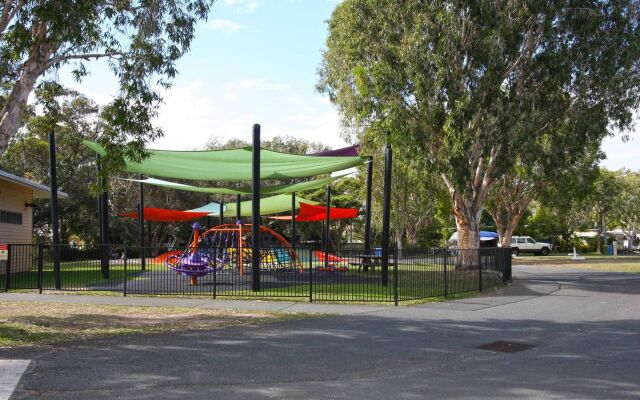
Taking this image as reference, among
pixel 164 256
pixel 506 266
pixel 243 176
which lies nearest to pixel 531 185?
pixel 506 266

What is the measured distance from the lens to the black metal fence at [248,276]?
14.8m

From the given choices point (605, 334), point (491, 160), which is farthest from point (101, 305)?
point (491, 160)

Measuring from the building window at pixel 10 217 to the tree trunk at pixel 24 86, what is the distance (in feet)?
48.8

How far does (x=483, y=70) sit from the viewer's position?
19938 millimetres

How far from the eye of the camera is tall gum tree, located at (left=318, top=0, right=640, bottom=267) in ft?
63.3

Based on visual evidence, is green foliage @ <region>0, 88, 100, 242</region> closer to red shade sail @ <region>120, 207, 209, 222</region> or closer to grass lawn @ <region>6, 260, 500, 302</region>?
red shade sail @ <region>120, 207, 209, 222</region>

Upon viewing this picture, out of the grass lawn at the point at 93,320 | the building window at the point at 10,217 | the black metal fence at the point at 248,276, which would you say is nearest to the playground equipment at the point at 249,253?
the black metal fence at the point at 248,276

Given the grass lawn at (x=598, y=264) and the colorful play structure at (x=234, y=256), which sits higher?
the colorful play structure at (x=234, y=256)

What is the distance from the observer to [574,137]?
2200cm

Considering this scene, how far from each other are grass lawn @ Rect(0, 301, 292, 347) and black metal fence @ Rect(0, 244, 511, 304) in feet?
6.84

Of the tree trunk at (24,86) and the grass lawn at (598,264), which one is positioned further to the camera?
the grass lawn at (598,264)

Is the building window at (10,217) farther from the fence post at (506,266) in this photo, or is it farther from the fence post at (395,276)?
the fence post at (506,266)

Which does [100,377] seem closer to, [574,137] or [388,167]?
[388,167]

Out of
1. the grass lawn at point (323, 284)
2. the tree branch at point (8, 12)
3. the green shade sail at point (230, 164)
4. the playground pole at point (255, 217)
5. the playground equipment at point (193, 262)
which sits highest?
the tree branch at point (8, 12)
